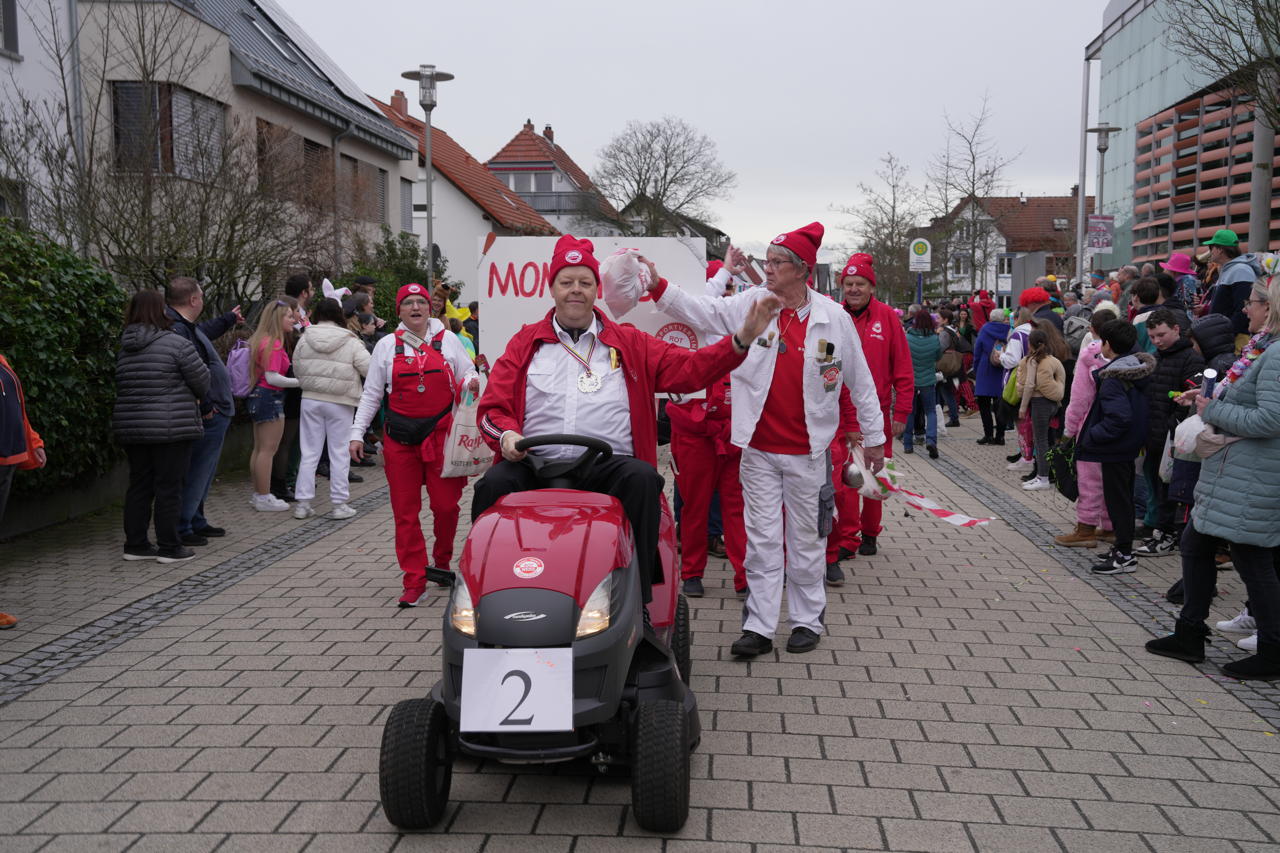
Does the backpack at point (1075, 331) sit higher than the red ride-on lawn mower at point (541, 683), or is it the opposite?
the backpack at point (1075, 331)

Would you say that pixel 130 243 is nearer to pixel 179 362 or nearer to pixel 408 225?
pixel 179 362

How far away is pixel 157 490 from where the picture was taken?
804 cm

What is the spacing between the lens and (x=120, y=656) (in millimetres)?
5895

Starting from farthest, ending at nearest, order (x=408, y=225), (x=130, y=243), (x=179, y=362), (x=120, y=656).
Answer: (x=408, y=225) < (x=130, y=243) < (x=179, y=362) < (x=120, y=656)

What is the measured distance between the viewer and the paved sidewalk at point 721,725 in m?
3.84

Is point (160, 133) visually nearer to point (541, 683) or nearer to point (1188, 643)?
point (541, 683)

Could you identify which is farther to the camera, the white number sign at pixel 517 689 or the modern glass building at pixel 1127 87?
the modern glass building at pixel 1127 87

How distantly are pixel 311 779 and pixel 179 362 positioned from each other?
4.61m

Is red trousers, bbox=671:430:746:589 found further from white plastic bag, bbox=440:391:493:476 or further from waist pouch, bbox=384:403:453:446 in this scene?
Answer: waist pouch, bbox=384:403:453:446

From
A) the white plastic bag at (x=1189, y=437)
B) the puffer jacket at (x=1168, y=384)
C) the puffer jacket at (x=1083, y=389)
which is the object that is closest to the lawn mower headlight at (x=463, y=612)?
the white plastic bag at (x=1189, y=437)

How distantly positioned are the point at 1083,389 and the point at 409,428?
5.28 metres

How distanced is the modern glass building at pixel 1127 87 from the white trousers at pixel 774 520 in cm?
3216

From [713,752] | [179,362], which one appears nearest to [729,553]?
[713,752]

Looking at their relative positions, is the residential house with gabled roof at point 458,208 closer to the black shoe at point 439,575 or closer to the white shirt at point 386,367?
the white shirt at point 386,367
